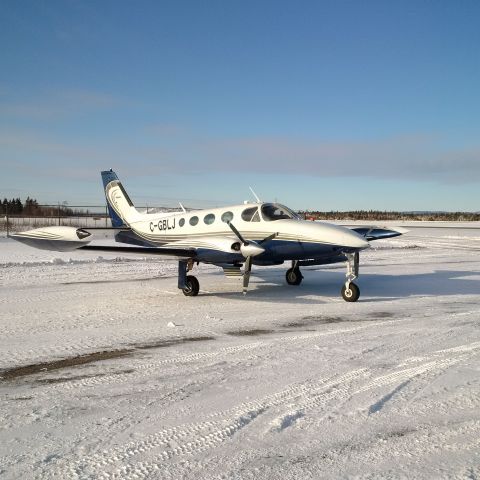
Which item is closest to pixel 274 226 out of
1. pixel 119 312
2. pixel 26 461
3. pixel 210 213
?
pixel 210 213

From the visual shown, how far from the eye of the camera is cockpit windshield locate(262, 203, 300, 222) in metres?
13.0

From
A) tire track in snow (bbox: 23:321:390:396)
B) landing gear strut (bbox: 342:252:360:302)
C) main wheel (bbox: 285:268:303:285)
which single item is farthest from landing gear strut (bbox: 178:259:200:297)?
tire track in snow (bbox: 23:321:390:396)

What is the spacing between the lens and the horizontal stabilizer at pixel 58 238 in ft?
37.2

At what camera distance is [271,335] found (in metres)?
8.12

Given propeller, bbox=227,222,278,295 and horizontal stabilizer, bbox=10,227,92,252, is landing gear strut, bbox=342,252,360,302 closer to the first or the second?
propeller, bbox=227,222,278,295

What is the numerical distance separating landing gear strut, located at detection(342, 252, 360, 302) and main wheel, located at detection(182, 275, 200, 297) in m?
3.82

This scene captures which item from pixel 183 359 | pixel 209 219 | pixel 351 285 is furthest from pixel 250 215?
pixel 183 359

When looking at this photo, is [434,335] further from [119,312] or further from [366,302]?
[119,312]

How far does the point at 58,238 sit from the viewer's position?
11516 millimetres

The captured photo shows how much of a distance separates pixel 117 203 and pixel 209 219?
6.21 m

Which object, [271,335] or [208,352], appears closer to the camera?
[208,352]

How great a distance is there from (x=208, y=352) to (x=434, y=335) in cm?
398

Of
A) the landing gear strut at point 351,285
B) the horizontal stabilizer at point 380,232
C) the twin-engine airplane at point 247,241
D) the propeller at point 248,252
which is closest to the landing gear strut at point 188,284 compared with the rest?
the twin-engine airplane at point 247,241

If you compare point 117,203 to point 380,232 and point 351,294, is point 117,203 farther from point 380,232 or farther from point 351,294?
point 351,294
